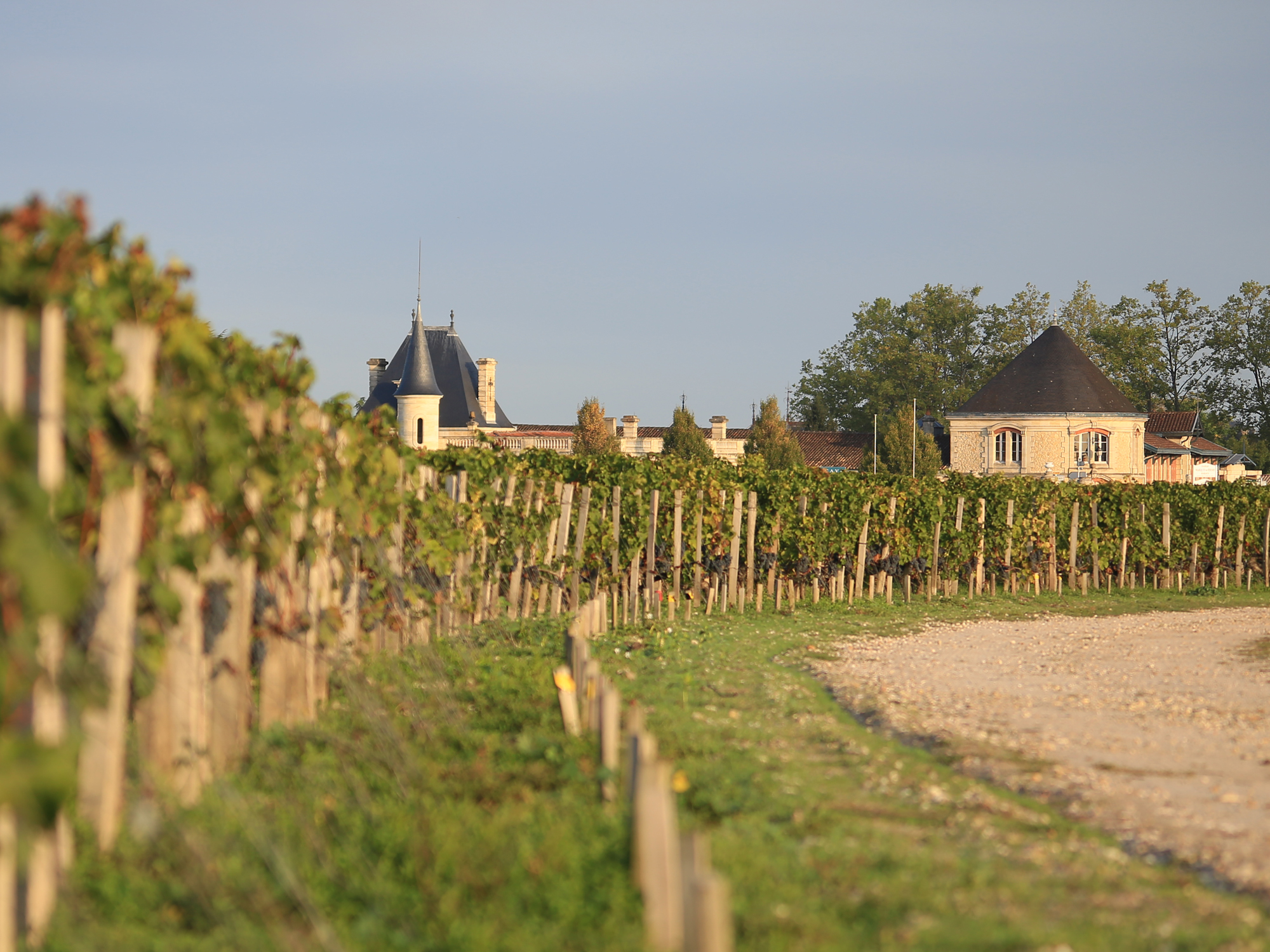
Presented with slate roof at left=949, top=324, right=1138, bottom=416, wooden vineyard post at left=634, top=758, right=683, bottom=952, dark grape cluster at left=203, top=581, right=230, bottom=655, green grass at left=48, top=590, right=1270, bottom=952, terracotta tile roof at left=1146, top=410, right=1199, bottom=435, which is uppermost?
slate roof at left=949, top=324, right=1138, bottom=416

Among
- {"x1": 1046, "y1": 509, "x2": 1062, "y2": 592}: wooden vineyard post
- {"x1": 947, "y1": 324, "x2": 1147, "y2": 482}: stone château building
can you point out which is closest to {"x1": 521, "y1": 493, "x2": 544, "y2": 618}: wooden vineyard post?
{"x1": 1046, "y1": 509, "x2": 1062, "y2": 592}: wooden vineyard post

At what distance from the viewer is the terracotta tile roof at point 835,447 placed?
68500 mm

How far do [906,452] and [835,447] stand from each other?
1091 centimetres

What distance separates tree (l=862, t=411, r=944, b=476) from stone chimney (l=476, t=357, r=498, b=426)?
20343 mm

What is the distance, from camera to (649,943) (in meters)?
3.59

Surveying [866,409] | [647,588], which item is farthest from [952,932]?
[866,409]

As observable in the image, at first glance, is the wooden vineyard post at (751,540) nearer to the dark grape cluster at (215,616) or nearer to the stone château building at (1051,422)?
the dark grape cluster at (215,616)

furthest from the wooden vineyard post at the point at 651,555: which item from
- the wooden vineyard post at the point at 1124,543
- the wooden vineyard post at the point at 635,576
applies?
the wooden vineyard post at the point at 1124,543

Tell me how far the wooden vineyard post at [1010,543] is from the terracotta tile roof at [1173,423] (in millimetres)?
55376

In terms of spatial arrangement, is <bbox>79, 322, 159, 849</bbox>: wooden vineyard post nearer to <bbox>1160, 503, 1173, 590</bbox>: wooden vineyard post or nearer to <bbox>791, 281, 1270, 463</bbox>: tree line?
<bbox>1160, 503, 1173, 590</bbox>: wooden vineyard post

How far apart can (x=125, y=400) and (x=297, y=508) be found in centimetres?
208

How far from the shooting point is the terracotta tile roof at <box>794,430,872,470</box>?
68500 millimetres

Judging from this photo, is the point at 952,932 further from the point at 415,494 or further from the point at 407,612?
the point at 415,494

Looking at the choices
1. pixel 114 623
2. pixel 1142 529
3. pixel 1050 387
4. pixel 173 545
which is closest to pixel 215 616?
pixel 173 545
